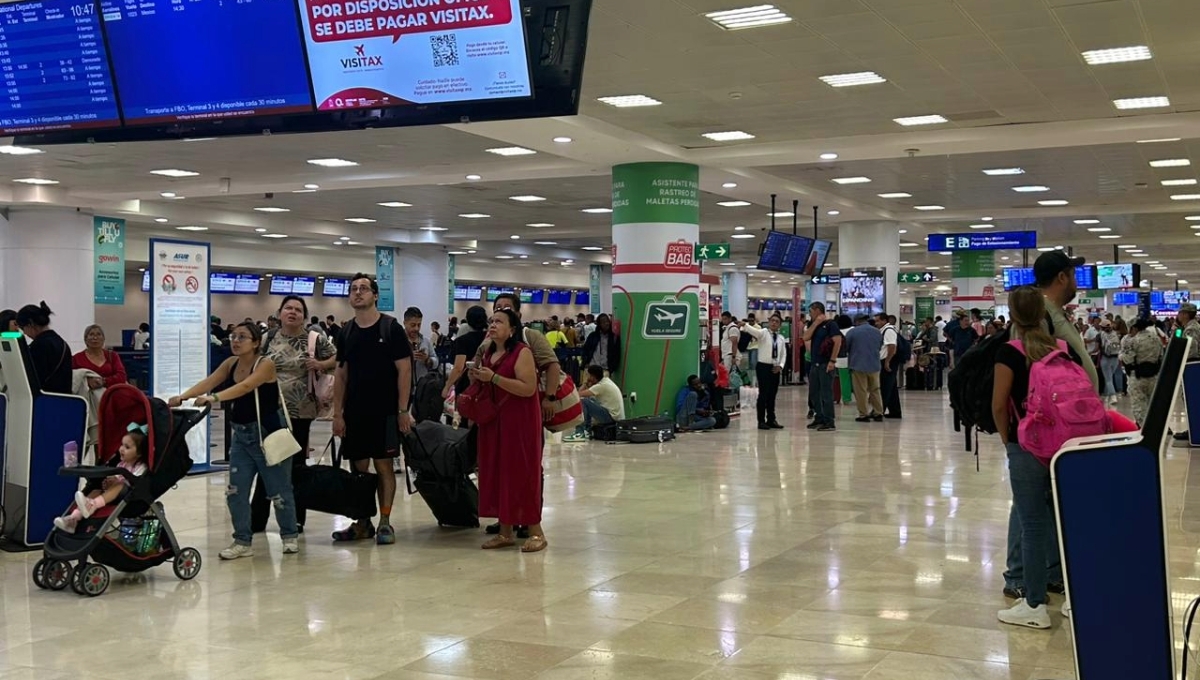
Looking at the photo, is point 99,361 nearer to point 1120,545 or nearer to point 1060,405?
point 1060,405

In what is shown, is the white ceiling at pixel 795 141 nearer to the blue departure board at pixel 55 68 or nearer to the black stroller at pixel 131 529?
the blue departure board at pixel 55 68

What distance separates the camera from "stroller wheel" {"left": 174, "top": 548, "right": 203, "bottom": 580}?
251 inches

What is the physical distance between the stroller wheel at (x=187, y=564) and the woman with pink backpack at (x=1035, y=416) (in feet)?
14.0

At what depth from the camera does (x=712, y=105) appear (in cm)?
1255

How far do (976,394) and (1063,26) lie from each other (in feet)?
17.2

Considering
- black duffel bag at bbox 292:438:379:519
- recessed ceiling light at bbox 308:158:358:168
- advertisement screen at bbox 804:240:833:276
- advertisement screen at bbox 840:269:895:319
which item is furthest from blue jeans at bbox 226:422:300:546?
advertisement screen at bbox 840:269:895:319

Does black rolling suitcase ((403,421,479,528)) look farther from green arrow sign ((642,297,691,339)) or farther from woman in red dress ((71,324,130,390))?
green arrow sign ((642,297,691,339))

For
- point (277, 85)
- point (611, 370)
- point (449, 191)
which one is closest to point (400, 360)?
point (277, 85)

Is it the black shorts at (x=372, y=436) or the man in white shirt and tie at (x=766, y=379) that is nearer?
the black shorts at (x=372, y=436)

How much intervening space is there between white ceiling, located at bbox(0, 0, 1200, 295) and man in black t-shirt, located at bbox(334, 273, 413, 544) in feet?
10.1

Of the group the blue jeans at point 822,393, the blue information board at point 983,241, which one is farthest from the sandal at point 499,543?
the blue information board at point 983,241

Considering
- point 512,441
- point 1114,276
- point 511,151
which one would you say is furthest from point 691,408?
point 1114,276

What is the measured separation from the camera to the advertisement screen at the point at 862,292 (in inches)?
939

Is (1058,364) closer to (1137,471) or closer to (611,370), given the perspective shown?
(1137,471)
